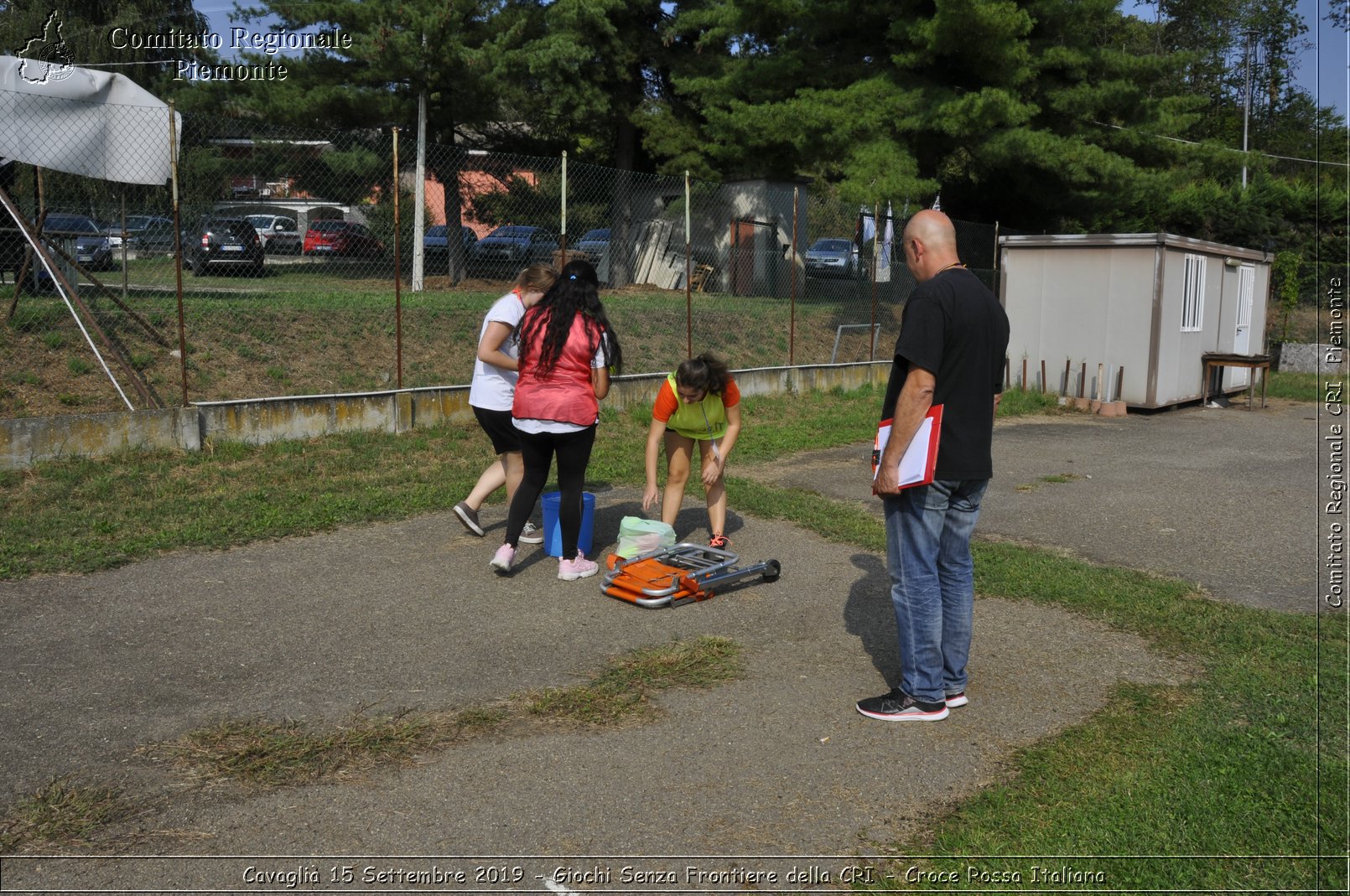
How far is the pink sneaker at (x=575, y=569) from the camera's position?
646cm

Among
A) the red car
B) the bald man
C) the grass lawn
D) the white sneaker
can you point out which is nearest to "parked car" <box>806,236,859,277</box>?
the grass lawn

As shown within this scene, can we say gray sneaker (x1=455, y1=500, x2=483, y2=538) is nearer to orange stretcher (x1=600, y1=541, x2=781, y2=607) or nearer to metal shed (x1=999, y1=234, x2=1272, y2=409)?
orange stretcher (x1=600, y1=541, x2=781, y2=607)

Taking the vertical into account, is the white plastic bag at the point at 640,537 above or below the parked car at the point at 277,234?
below

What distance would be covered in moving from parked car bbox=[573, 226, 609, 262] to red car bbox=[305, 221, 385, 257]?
16.6 feet

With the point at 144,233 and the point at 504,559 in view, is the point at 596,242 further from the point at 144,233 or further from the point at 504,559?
the point at 504,559

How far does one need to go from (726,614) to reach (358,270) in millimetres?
8357

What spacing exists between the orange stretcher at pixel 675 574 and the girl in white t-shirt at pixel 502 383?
1022 millimetres

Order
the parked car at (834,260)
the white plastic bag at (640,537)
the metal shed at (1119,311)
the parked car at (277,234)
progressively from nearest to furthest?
the white plastic bag at (640,537) → the parked car at (277,234) → the metal shed at (1119,311) → the parked car at (834,260)

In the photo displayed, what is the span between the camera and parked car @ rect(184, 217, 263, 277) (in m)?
12.6

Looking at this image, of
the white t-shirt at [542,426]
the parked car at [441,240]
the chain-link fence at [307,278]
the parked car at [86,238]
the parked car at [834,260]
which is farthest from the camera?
the parked car at [834,260]

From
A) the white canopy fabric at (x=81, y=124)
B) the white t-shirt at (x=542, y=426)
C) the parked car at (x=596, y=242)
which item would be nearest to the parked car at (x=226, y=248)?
the white canopy fabric at (x=81, y=124)

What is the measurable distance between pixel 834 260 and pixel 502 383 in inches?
494

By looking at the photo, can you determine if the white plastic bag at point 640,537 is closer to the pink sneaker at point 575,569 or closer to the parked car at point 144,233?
the pink sneaker at point 575,569

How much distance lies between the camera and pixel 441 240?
17.1m
